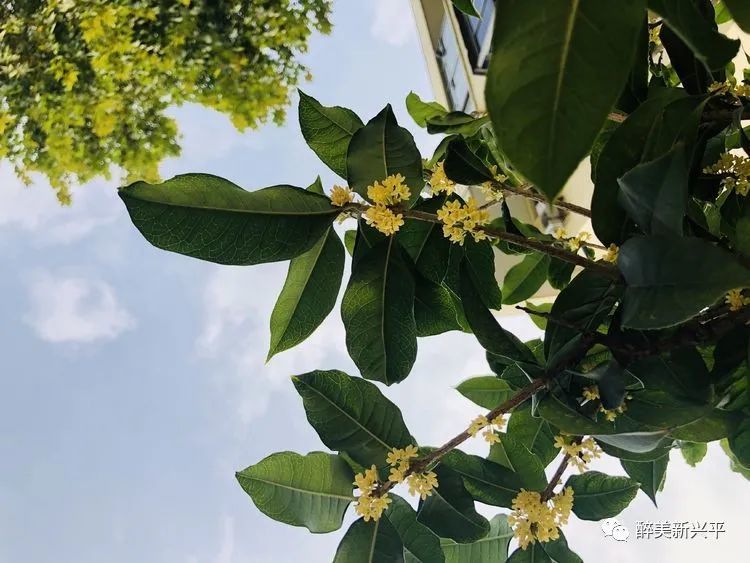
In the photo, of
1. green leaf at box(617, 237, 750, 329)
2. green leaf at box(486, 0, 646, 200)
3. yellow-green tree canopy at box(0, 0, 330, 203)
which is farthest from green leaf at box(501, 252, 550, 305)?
yellow-green tree canopy at box(0, 0, 330, 203)

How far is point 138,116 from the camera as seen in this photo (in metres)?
2.75

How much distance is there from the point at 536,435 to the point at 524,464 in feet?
0.08

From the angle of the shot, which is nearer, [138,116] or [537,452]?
[537,452]

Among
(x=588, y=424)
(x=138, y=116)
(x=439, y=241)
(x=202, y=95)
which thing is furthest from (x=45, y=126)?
(x=588, y=424)

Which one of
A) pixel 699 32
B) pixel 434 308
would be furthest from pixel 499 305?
pixel 699 32

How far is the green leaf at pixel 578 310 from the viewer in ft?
1.30

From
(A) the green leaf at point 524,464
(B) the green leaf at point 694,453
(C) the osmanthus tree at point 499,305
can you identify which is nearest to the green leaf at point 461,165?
(C) the osmanthus tree at point 499,305

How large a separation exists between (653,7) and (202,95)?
2672 millimetres

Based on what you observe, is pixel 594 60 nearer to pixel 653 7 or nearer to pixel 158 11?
pixel 653 7

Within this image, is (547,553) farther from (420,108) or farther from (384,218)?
(420,108)

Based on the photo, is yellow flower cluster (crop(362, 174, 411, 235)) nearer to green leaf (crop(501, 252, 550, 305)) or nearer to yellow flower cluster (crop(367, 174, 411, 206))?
yellow flower cluster (crop(367, 174, 411, 206))

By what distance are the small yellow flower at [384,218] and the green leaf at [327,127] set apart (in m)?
0.07

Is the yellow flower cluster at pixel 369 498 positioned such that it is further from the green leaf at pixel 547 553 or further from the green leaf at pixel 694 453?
the green leaf at pixel 694 453

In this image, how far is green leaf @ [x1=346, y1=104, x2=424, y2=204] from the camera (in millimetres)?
420
